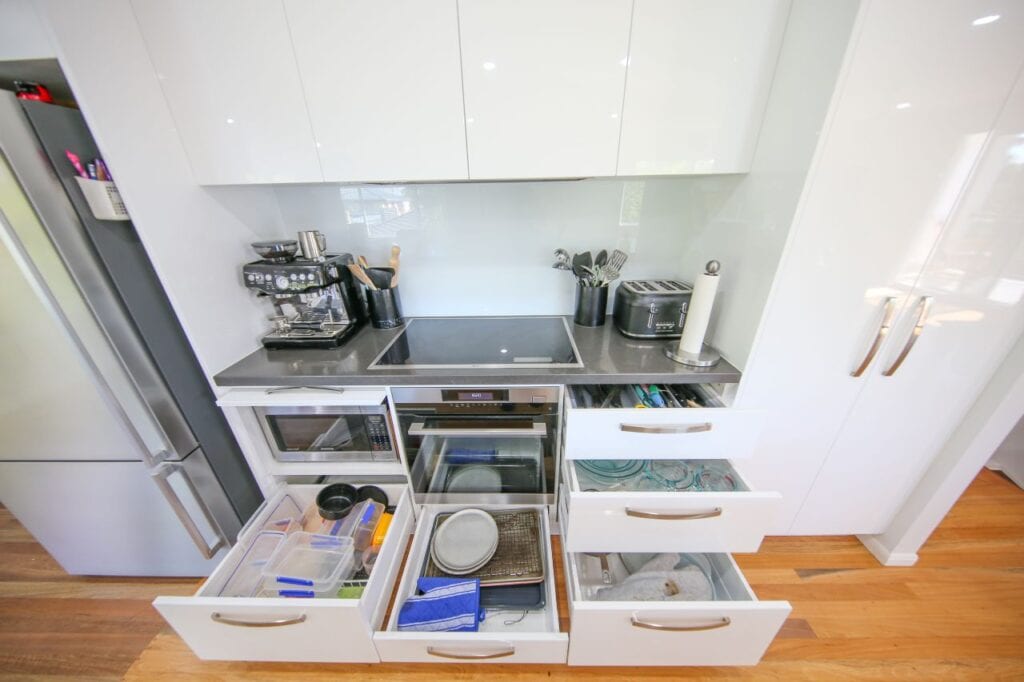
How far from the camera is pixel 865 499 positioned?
1.23m

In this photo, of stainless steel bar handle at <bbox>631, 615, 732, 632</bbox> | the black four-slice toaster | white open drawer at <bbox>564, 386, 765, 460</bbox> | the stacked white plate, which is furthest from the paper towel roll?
the stacked white plate

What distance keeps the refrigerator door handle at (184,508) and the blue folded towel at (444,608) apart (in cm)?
76

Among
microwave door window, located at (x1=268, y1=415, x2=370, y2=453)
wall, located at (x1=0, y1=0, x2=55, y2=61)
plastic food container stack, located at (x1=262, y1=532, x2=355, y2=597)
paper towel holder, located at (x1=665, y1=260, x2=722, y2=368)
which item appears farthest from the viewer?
microwave door window, located at (x1=268, y1=415, x2=370, y2=453)

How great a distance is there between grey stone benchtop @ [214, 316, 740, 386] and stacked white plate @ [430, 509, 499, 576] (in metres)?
0.63

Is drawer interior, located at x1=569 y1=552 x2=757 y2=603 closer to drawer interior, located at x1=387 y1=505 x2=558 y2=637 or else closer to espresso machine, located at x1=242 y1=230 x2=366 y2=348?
drawer interior, located at x1=387 y1=505 x2=558 y2=637

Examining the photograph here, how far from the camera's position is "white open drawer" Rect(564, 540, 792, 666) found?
2.66ft

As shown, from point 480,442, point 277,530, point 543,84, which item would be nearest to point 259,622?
point 277,530

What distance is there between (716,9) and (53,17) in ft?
5.19

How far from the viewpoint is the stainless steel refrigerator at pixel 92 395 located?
78cm

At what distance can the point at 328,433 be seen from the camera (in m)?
1.20

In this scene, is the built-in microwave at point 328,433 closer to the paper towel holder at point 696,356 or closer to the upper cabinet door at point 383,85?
the upper cabinet door at point 383,85

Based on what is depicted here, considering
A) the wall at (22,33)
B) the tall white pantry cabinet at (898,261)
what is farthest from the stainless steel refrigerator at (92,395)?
the tall white pantry cabinet at (898,261)

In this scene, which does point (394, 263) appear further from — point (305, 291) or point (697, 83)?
point (697, 83)

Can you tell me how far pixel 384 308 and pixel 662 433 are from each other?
44.7 inches
